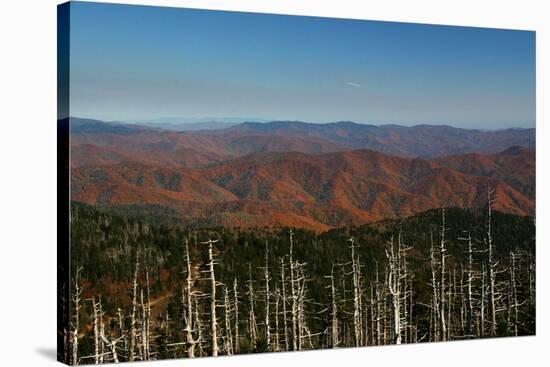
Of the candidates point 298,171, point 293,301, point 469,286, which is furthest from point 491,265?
point 298,171

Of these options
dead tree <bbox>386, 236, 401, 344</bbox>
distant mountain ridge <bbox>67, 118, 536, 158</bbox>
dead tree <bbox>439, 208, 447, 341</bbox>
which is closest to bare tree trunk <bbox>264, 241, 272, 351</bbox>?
distant mountain ridge <bbox>67, 118, 536, 158</bbox>

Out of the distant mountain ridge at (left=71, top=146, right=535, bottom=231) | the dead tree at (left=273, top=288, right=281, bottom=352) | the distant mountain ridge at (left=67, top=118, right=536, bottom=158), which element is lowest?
the dead tree at (left=273, top=288, right=281, bottom=352)

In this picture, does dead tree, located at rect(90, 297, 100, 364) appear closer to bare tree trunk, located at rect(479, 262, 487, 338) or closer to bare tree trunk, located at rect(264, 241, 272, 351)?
bare tree trunk, located at rect(264, 241, 272, 351)

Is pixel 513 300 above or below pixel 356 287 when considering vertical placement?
below

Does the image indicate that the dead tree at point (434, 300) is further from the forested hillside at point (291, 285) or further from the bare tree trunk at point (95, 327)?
the bare tree trunk at point (95, 327)

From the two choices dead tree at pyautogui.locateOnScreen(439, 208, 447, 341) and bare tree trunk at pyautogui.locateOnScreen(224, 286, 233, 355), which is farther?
dead tree at pyautogui.locateOnScreen(439, 208, 447, 341)

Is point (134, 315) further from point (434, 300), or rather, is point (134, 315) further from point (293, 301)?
point (434, 300)

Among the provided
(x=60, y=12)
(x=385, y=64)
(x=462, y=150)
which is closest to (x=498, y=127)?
(x=462, y=150)
